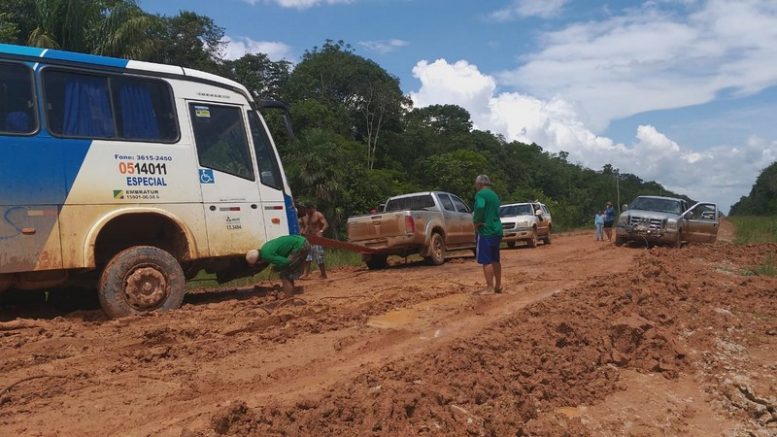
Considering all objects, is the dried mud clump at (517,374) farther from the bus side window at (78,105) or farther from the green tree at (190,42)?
the green tree at (190,42)

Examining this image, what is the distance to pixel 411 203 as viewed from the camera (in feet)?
52.6

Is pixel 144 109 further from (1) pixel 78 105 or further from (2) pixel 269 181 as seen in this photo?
(2) pixel 269 181

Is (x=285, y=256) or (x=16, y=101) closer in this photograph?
(x=16, y=101)

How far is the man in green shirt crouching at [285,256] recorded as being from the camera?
8.26 m

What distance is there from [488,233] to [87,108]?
218 inches

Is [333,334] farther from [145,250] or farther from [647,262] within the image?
[647,262]

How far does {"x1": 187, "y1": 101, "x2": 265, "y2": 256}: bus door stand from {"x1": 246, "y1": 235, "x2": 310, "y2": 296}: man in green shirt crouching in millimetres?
389

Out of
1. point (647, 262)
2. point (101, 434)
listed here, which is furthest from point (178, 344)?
point (647, 262)

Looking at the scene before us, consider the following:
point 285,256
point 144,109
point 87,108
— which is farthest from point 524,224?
point 87,108

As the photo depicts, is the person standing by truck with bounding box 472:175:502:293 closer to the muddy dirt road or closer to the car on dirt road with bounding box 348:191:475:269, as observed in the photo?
the muddy dirt road

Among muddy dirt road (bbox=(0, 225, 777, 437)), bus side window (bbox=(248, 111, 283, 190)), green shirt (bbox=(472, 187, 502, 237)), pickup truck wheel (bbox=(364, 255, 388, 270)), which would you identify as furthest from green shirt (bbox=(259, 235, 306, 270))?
pickup truck wheel (bbox=(364, 255, 388, 270))

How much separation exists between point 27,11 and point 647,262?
1917cm

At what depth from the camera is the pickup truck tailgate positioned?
46.1 ft

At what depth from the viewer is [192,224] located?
804 cm
